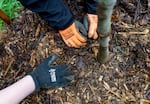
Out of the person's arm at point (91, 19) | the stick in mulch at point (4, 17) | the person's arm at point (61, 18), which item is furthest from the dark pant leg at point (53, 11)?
the stick in mulch at point (4, 17)

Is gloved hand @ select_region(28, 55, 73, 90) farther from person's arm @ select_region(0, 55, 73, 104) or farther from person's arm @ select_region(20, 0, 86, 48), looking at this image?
person's arm @ select_region(20, 0, 86, 48)

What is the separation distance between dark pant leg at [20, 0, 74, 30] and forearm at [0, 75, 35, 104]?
336 millimetres

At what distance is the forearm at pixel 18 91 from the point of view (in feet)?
5.43

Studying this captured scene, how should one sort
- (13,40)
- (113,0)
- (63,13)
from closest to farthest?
(113,0), (63,13), (13,40)

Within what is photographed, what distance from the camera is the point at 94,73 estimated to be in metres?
1.74

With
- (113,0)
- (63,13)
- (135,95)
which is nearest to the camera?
(113,0)

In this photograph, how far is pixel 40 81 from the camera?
1771 mm

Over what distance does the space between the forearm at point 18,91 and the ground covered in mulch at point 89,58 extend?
66 millimetres

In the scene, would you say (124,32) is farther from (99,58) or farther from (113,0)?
(113,0)

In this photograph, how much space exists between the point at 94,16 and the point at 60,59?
1.02 feet

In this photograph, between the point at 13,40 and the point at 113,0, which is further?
the point at 13,40

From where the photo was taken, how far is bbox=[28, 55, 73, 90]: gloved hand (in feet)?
5.78

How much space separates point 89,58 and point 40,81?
11.6 inches

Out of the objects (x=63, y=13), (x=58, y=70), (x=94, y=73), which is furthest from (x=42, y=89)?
(x=63, y=13)
